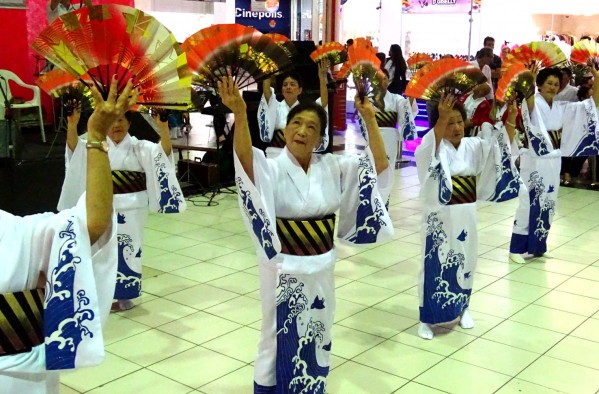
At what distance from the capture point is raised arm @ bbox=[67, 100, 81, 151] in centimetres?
412

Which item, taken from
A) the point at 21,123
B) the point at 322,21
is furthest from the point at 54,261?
the point at 322,21

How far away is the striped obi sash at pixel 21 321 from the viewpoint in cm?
200

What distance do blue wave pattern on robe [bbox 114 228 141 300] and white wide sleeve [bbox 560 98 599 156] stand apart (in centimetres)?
405

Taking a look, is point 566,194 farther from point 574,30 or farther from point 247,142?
point 574,30

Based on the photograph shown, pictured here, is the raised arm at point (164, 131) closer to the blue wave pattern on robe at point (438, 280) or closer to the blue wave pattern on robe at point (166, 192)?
the blue wave pattern on robe at point (166, 192)

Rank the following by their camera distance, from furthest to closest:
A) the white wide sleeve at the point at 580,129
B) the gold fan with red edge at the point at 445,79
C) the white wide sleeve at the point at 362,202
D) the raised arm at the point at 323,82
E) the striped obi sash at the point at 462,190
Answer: the white wide sleeve at the point at 580,129, the raised arm at the point at 323,82, the striped obi sash at the point at 462,190, the gold fan with red edge at the point at 445,79, the white wide sleeve at the point at 362,202

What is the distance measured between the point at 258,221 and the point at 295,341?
2.01ft

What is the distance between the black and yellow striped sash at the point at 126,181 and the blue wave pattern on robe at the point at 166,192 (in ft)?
0.49

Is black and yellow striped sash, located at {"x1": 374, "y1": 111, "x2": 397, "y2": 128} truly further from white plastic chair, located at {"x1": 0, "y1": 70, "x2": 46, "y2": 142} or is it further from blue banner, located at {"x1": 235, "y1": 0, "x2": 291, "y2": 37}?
blue banner, located at {"x1": 235, "y1": 0, "x2": 291, "y2": 37}

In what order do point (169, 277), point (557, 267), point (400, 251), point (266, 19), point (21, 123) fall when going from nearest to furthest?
point (169, 277), point (557, 267), point (400, 251), point (21, 123), point (266, 19)

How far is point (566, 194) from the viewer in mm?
9250

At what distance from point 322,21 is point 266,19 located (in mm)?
1646

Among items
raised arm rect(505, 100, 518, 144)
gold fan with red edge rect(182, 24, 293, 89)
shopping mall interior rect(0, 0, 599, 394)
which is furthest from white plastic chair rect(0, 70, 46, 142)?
gold fan with red edge rect(182, 24, 293, 89)

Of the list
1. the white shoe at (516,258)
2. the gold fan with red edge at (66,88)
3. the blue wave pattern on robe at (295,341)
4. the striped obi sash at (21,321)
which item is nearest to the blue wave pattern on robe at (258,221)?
the blue wave pattern on robe at (295,341)
